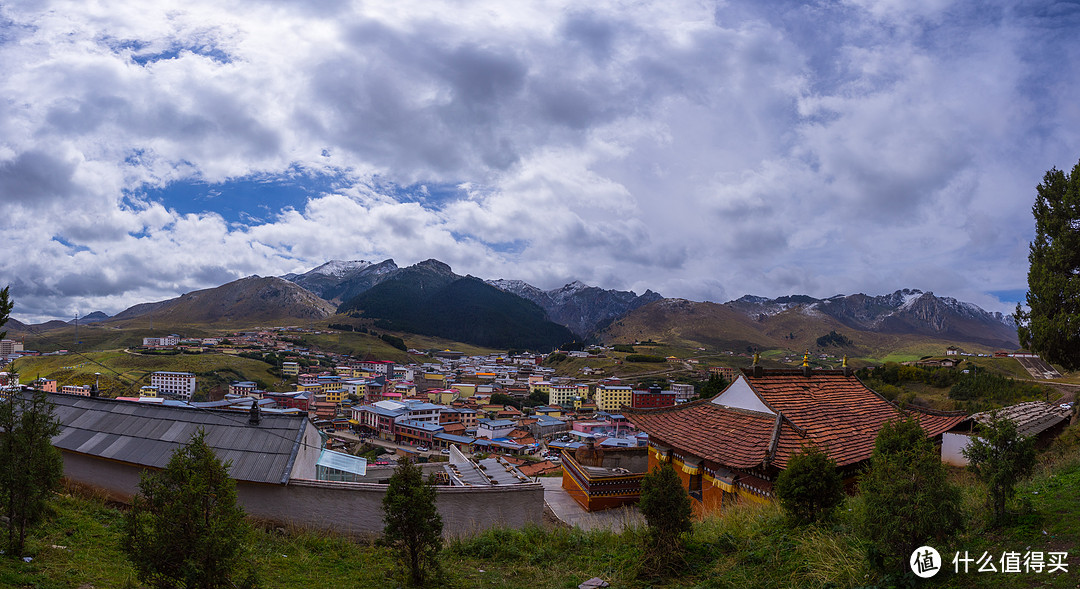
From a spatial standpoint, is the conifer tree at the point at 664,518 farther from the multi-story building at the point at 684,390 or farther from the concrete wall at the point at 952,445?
the multi-story building at the point at 684,390

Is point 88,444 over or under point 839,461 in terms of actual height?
under

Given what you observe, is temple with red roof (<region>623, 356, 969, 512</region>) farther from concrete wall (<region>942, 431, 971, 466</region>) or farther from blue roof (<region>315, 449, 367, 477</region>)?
blue roof (<region>315, 449, 367, 477</region>)

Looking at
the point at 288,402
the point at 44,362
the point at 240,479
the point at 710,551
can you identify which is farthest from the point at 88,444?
the point at 44,362

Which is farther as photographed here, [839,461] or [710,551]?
[839,461]

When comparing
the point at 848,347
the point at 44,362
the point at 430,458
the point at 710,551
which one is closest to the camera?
the point at 710,551

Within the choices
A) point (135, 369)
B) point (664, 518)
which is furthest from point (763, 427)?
point (135, 369)

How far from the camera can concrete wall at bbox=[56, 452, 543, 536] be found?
9.71 m

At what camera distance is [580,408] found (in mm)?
87000

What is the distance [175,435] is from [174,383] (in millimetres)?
77994

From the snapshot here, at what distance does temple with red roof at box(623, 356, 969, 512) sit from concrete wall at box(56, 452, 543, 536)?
11.0ft

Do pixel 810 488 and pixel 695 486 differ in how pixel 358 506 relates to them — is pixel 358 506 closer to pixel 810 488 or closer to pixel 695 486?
pixel 695 486

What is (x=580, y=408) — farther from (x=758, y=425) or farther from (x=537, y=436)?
(x=758, y=425)

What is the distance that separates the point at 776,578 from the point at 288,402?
73.4m

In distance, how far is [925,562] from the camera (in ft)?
14.4
